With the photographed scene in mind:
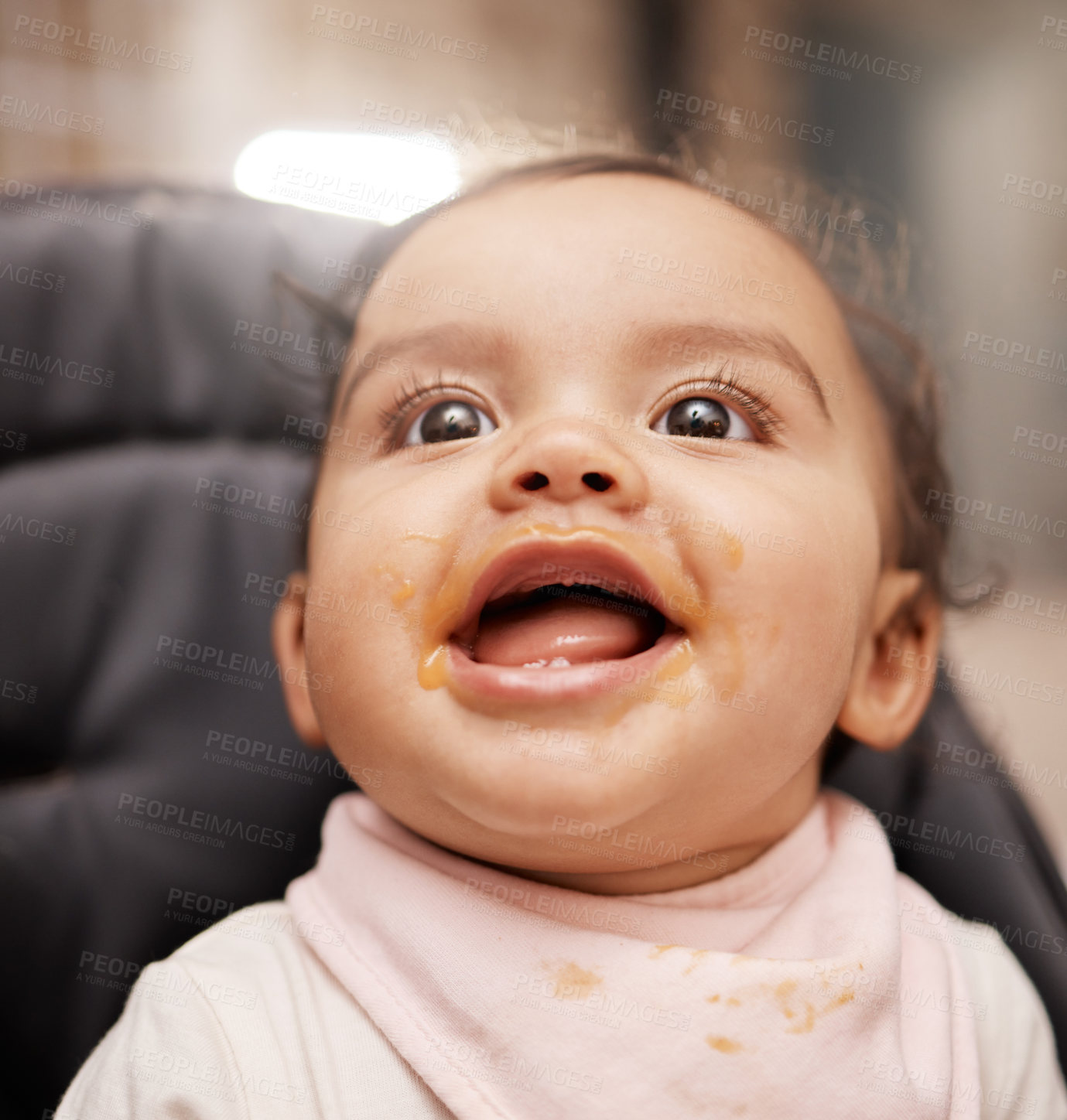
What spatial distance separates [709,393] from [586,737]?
0.71ft

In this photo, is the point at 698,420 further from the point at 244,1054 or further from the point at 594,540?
the point at 244,1054

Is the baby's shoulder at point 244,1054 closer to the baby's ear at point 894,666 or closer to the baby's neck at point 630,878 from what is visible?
the baby's neck at point 630,878

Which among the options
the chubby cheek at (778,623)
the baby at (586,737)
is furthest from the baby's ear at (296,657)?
the chubby cheek at (778,623)

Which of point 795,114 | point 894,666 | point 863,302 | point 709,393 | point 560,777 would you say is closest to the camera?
point 560,777

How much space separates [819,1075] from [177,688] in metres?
0.51

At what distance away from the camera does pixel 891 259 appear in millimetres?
893

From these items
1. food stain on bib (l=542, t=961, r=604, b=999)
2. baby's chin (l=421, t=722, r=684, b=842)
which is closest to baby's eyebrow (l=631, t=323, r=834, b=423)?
baby's chin (l=421, t=722, r=684, b=842)

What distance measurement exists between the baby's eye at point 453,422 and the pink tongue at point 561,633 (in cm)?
11

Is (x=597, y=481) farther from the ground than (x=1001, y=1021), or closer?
farther from the ground

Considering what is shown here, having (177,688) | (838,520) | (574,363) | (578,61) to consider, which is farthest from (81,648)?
(578,61)

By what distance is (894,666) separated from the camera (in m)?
0.63

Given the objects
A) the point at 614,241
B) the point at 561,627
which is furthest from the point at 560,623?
the point at 614,241

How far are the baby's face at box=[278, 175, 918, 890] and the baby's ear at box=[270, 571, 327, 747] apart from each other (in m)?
0.11

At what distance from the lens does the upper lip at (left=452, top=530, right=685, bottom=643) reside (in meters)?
0.43
